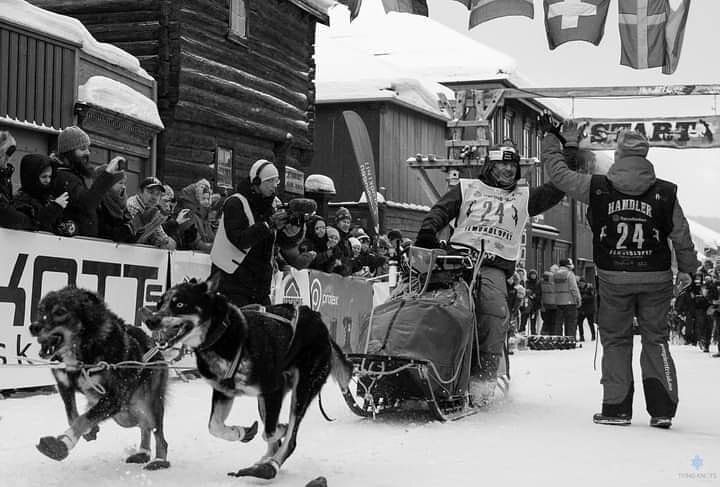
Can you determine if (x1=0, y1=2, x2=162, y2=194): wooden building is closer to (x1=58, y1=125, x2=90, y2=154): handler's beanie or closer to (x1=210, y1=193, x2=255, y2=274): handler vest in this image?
(x1=58, y1=125, x2=90, y2=154): handler's beanie

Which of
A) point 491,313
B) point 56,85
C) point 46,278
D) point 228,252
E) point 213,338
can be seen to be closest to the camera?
point 213,338

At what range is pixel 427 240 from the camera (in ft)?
22.5

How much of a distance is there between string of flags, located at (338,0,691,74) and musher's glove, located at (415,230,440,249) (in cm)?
598

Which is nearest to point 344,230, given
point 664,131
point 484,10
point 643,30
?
point 484,10

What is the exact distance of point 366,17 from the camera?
32.3 m

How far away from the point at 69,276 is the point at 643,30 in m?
10.6

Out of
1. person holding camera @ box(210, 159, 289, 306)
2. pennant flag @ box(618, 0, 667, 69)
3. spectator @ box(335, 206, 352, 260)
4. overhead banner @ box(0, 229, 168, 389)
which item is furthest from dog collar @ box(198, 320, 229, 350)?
pennant flag @ box(618, 0, 667, 69)

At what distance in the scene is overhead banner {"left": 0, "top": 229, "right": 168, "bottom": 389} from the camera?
21.5ft

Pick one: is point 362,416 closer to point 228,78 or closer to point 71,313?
point 71,313

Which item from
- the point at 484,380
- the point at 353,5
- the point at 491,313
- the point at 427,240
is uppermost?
the point at 353,5

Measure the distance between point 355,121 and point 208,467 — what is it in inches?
576

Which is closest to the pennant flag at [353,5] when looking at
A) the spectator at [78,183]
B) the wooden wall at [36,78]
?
the wooden wall at [36,78]

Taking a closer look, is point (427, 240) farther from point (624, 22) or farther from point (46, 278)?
point (624, 22)

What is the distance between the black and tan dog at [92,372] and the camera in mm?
4219
